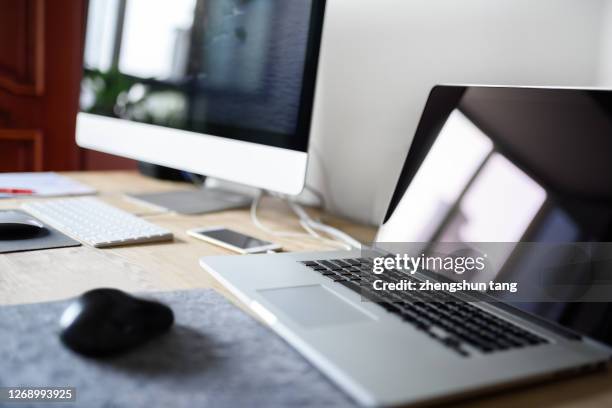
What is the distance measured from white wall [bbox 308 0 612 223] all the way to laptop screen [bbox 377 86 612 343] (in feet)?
0.41

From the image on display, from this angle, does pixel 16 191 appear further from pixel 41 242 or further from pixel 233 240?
pixel 233 240

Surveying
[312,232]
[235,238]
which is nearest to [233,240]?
[235,238]

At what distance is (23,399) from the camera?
0.41 m

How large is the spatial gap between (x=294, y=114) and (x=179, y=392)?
599mm

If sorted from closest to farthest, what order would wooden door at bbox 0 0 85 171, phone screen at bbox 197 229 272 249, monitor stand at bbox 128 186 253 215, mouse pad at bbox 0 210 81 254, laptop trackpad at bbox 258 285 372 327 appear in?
1. laptop trackpad at bbox 258 285 372 327
2. mouse pad at bbox 0 210 81 254
3. phone screen at bbox 197 229 272 249
4. monitor stand at bbox 128 186 253 215
5. wooden door at bbox 0 0 85 171

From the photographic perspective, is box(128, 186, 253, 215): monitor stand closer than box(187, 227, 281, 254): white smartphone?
No

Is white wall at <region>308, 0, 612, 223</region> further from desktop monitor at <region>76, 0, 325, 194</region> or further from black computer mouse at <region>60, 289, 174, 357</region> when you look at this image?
black computer mouse at <region>60, 289, 174, 357</region>

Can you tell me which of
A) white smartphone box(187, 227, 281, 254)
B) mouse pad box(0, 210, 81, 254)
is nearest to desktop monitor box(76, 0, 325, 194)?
white smartphone box(187, 227, 281, 254)

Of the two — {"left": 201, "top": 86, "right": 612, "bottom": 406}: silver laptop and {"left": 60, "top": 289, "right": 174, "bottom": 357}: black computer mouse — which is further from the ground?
{"left": 201, "top": 86, "right": 612, "bottom": 406}: silver laptop

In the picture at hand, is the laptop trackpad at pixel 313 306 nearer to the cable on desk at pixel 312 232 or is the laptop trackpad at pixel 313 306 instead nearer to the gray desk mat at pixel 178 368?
the gray desk mat at pixel 178 368

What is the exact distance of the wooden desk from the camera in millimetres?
460

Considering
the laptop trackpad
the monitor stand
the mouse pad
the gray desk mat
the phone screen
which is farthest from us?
the monitor stand

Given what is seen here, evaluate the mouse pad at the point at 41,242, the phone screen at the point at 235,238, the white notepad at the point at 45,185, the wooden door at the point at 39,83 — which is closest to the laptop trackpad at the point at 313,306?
the phone screen at the point at 235,238

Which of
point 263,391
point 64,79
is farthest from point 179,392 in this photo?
point 64,79
